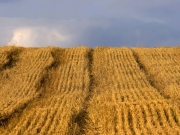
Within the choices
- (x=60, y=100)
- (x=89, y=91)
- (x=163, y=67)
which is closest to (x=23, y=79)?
(x=89, y=91)

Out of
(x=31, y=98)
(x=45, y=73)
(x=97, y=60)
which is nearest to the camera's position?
(x=31, y=98)

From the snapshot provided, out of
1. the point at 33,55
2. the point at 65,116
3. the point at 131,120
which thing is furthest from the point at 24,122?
the point at 33,55

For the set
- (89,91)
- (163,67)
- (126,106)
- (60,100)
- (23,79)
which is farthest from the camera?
(163,67)

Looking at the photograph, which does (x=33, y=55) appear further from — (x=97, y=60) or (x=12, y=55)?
(x=97, y=60)

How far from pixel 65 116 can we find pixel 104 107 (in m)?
2.08

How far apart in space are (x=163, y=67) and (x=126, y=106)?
30.4 ft

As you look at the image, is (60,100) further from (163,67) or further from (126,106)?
(163,67)

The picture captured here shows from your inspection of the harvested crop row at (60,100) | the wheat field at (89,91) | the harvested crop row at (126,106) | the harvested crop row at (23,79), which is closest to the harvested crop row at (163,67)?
the wheat field at (89,91)

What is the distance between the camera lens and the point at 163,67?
84.5ft

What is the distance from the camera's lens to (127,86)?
867 inches

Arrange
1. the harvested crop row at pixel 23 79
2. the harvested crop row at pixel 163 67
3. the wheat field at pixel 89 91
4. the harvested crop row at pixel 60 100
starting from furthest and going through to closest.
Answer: the harvested crop row at pixel 163 67
the harvested crop row at pixel 23 79
the wheat field at pixel 89 91
the harvested crop row at pixel 60 100

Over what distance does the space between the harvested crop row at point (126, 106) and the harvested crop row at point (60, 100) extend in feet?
2.14

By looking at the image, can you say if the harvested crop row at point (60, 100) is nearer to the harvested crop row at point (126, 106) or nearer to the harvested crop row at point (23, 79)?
the harvested crop row at point (23, 79)

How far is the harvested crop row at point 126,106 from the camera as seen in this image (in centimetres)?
1485
